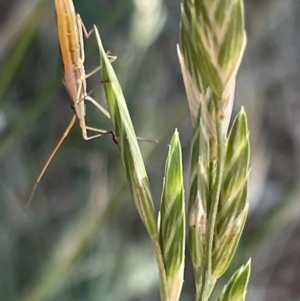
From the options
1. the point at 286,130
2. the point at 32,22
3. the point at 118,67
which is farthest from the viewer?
the point at 286,130

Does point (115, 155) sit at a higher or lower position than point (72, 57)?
lower

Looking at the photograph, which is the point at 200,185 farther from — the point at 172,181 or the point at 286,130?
the point at 286,130

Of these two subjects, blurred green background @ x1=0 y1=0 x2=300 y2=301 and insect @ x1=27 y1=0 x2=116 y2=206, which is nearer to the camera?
insect @ x1=27 y1=0 x2=116 y2=206

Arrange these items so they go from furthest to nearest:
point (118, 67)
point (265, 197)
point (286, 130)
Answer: point (286, 130) → point (265, 197) → point (118, 67)

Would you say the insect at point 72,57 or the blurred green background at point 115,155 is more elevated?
the insect at point 72,57

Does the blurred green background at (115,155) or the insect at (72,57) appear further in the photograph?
the blurred green background at (115,155)

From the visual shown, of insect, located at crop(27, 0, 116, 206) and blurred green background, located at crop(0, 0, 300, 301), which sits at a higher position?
insect, located at crop(27, 0, 116, 206)

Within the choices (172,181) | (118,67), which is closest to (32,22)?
(118,67)

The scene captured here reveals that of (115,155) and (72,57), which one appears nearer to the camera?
(72,57)
